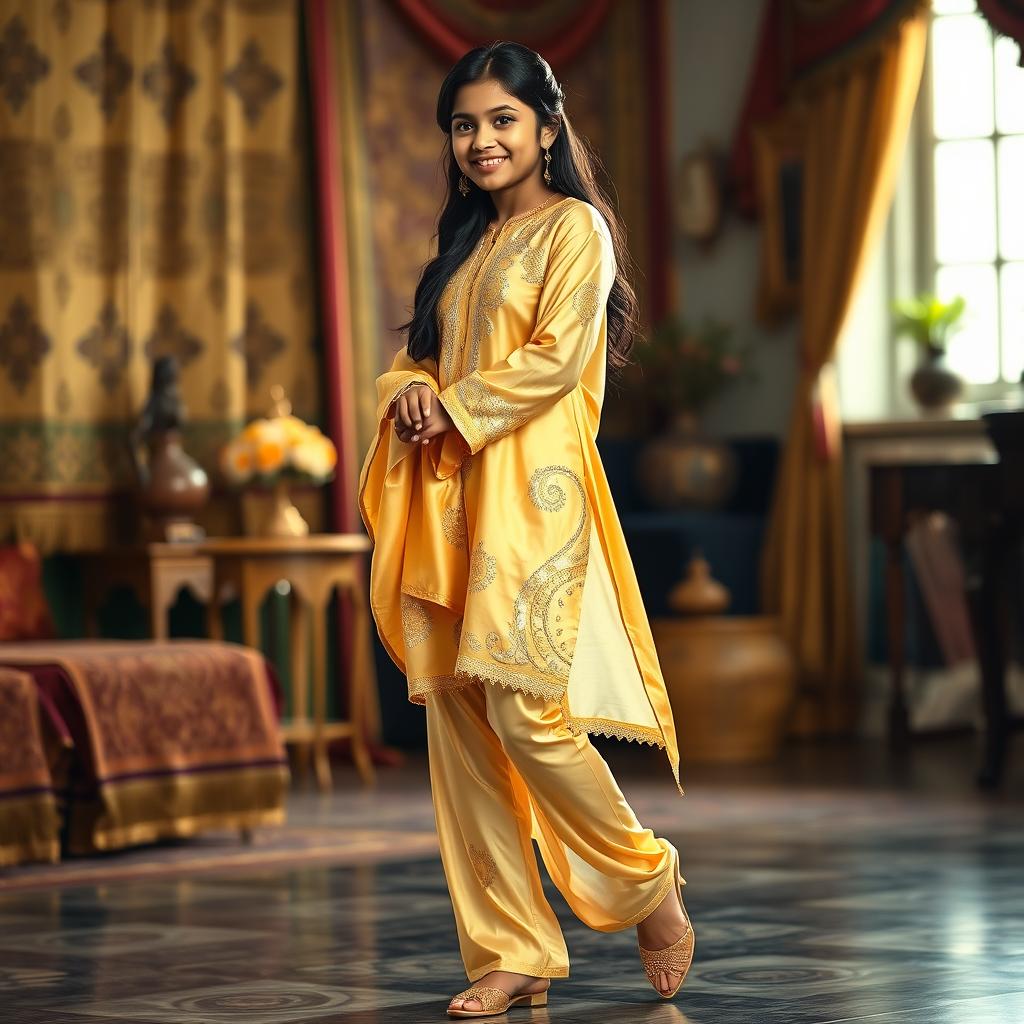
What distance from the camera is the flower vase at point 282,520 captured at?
6.32 m

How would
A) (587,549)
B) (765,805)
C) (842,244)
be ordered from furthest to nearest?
(842,244) < (765,805) < (587,549)

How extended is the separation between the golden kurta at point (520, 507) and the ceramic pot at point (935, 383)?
178 inches

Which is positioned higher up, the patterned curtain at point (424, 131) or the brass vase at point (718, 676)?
the patterned curtain at point (424, 131)

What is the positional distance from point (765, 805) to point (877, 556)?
6.87 feet

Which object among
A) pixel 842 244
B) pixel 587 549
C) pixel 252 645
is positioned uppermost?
pixel 842 244

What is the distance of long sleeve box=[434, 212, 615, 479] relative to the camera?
2.70 metres

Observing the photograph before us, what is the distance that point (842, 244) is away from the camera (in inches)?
288

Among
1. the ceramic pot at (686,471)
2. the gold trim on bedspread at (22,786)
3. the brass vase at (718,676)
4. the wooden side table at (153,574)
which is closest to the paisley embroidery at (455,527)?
the gold trim on bedspread at (22,786)

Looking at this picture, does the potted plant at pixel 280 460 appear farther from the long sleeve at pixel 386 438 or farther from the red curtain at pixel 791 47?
the long sleeve at pixel 386 438

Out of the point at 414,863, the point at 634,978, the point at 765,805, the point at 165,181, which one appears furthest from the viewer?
the point at 165,181

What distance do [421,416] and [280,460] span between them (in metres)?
3.61

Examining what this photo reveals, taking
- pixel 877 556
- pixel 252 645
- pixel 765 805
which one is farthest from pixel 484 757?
pixel 877 556

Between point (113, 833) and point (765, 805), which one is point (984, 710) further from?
point (113, 833)

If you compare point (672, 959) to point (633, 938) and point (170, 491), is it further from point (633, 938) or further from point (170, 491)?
point (170, 491)
